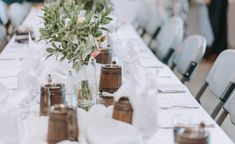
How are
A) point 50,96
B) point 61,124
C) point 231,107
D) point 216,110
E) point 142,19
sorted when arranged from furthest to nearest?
point 142,19
point 216,110
point 231,107
point 50,96
point 61,124

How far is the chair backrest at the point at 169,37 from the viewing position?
388cm

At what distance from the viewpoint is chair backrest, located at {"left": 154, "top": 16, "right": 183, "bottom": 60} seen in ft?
12.7

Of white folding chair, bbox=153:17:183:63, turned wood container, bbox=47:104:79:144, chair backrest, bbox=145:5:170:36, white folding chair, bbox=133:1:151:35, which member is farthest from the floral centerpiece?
white folding chair, bbox=133:1:151:35

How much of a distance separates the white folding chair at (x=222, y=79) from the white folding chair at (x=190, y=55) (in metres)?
0.35

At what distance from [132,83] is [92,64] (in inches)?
21.3

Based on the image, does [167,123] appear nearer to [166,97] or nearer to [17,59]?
[166,97]

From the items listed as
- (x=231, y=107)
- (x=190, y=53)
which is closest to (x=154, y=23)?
(x=190, y=53)

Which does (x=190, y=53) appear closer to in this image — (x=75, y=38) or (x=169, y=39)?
(x=169, y=39)

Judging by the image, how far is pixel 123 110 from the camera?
1.50 m

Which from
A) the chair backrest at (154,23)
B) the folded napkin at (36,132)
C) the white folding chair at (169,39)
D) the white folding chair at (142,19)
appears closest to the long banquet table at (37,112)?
the folded napkin at (36,132)

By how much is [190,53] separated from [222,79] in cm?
71

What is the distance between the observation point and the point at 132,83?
146 cm

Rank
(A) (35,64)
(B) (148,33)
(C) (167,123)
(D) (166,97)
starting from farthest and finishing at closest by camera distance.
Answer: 1. (B) (148,33)
2. (D) (166,97)
3. (A) (35,64)
4. (C) (167,123)

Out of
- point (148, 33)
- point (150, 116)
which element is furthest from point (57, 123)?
point (148, 33)
